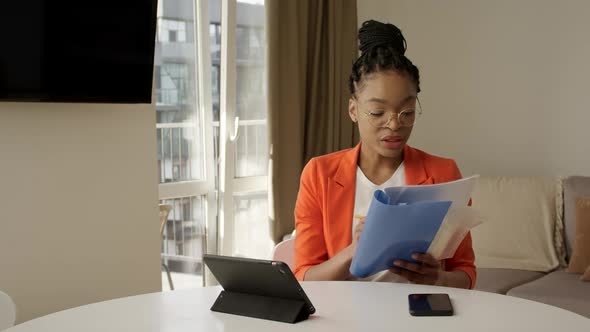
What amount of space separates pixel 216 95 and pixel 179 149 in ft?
1.19

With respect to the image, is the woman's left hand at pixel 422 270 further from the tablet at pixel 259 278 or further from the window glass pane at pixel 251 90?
the window glass pane at pixel 251 90

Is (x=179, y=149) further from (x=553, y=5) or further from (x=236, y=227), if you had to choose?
(x=553, y=5)

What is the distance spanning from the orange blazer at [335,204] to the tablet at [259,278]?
41cm

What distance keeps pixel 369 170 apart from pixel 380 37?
361mm

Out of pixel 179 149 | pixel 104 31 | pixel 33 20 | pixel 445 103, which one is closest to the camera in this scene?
pixel 33 20

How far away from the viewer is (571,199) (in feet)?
11.5

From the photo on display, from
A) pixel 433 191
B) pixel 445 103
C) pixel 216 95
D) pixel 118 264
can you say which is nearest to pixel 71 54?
pixel 118 264

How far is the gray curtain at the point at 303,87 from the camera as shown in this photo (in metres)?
3.93

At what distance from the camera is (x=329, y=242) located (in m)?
1.94

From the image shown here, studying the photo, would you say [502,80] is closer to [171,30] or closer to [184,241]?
[171,30]

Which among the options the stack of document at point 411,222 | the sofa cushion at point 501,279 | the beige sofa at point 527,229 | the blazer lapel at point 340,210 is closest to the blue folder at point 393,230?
the stack of document at point 411,222

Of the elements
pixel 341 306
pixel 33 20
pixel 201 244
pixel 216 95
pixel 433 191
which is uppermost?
pixel 33 20

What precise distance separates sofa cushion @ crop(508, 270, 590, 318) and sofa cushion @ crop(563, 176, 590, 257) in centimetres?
20

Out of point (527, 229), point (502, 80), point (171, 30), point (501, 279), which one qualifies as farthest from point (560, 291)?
point (171, 30)
